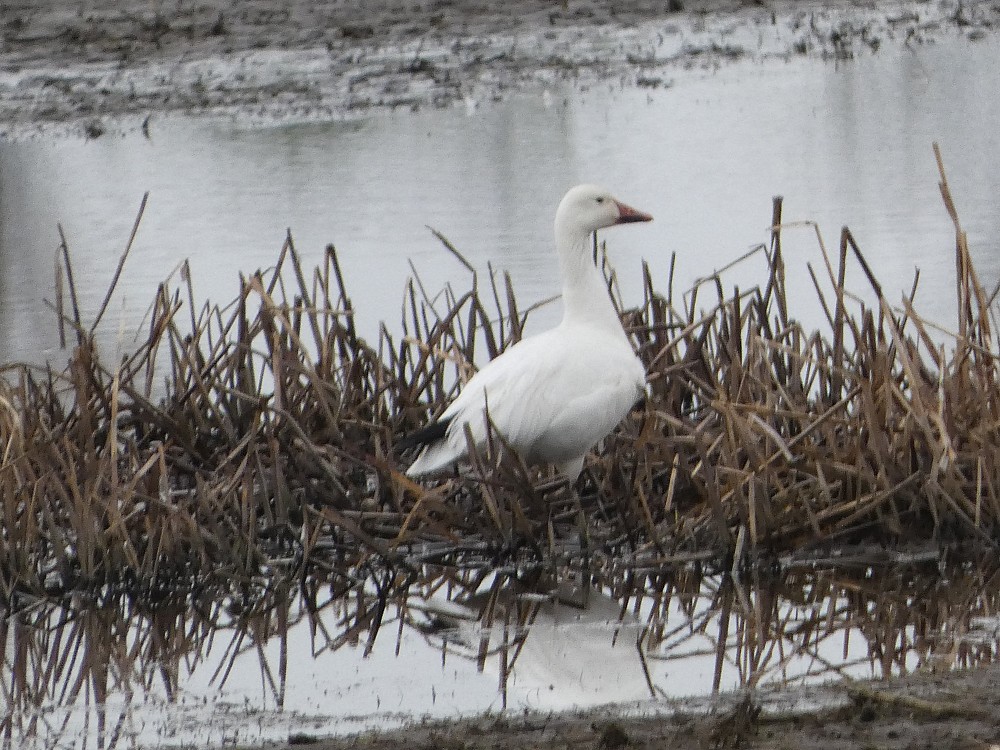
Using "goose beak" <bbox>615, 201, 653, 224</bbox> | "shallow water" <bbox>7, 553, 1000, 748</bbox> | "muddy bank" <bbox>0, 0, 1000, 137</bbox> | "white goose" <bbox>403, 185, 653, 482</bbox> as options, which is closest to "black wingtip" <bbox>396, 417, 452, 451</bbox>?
"white goose" <bbox>403, 185, 653, 482</bbox>

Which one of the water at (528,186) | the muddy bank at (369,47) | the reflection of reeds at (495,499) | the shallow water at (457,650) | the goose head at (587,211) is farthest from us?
the muddy bank at (369,47)

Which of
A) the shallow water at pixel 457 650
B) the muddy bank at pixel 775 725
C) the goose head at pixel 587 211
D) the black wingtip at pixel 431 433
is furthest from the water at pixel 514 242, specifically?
the goose head at pixel 587 211

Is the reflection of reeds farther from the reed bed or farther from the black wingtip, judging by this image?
the black wingtip

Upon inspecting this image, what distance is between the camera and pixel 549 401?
221 inches

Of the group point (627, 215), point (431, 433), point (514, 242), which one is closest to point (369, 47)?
point (514, 242)

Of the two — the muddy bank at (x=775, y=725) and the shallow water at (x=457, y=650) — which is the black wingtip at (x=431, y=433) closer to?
the shallow water at (x=457, y=650)

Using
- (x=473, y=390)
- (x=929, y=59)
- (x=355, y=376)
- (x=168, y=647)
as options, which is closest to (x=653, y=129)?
(x=929, y=59)

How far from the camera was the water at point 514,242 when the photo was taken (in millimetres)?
4672

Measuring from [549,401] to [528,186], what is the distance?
623 centimetres

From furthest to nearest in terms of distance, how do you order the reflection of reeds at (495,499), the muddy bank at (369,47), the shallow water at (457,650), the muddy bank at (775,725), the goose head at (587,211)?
the muddy bank at (369,47), the goose head at (587,211), the reflection of reeds at (495,499), the shallow water at (457,650), the muddy bank at (775,725)

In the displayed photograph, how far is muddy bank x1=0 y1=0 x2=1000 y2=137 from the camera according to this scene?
1476 cm

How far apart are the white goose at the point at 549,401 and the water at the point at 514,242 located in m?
0.53

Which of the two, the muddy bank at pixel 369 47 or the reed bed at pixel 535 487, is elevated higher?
the muddy bank at pixel 369 47

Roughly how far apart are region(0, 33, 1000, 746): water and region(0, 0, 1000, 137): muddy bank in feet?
1.90
